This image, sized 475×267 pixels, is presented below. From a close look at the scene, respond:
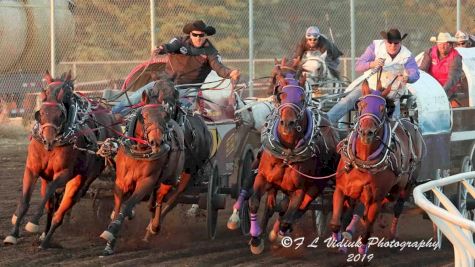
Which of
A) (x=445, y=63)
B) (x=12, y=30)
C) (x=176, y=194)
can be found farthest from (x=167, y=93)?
(x=12, y=30)

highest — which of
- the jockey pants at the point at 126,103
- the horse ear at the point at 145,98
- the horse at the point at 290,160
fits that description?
the horse ear at the point at 145,98

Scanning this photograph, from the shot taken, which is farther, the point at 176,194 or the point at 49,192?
the point at 176,194

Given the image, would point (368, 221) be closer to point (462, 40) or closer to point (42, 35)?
point (462, 40)

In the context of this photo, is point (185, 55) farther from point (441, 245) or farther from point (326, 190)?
point (441, 245)

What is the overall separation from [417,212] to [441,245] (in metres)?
0.54

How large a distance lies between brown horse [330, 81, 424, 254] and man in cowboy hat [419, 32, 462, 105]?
156 inches

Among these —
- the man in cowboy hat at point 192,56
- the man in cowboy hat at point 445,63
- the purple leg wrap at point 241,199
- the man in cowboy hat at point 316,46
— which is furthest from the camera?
the man in cowboy hat at point 445,63

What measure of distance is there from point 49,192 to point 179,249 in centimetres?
130

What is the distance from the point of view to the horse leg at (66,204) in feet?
31.1

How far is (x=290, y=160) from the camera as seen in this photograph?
9453mm

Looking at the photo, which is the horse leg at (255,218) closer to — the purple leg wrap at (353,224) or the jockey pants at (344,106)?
the purple leg wrap at (353,224)

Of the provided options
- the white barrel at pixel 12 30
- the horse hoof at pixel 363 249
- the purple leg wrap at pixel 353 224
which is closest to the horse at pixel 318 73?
the purple leg wrap at pixel 353 224

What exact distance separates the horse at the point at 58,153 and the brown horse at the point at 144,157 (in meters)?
0.42

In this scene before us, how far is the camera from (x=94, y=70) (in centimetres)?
2064
